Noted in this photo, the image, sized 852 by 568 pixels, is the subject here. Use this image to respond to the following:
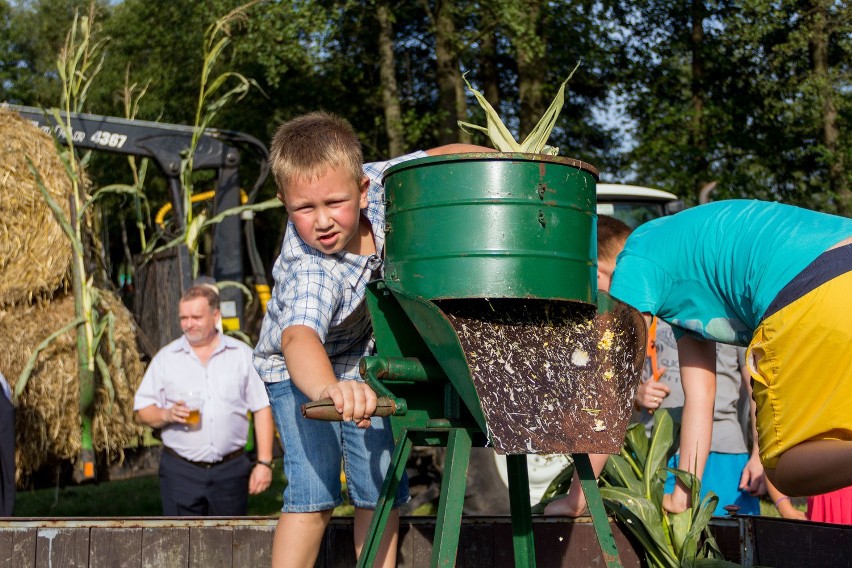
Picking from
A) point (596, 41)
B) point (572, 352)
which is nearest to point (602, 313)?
point (572, 352)

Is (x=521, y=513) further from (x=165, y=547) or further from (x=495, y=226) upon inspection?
(x=165, y=547)

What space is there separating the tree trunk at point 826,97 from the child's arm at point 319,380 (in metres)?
14.6

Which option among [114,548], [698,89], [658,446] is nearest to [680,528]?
[658,446]

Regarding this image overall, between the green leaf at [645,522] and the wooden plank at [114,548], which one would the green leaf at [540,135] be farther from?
the wooden plank at [114,548]

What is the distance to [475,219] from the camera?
2.36 metres

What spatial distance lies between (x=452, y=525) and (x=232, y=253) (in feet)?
16.8

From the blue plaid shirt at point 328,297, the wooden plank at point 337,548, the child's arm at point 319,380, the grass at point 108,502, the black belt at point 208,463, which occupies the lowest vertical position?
the grass at point 108,502

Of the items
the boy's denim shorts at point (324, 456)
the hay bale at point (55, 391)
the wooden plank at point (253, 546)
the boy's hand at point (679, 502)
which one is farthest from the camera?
the hay bale at point (55, 391)

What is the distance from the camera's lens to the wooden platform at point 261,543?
319 cm

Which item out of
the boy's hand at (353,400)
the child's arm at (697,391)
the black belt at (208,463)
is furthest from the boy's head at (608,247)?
the black belt at (208,463)

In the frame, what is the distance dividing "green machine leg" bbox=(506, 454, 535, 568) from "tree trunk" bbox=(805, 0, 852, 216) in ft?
46.6

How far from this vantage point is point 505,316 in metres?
2.52

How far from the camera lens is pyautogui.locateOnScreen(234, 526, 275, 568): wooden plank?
129 inches

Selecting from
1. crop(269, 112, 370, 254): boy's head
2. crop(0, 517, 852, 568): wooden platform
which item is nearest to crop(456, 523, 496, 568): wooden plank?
crop(0, 517, 852, 568): wooden platform
